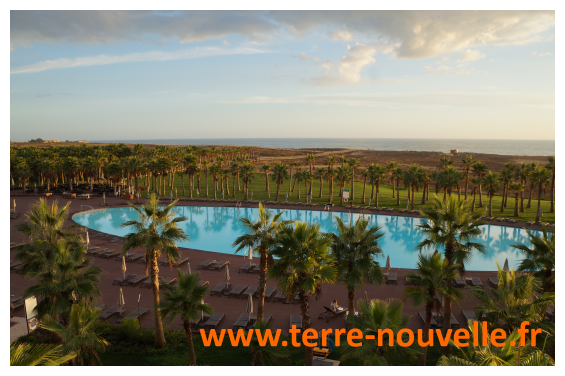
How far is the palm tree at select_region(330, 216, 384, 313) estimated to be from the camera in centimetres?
1291

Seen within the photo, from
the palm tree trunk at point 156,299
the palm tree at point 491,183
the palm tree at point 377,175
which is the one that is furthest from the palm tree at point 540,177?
the palm tree trunk at point 156,299

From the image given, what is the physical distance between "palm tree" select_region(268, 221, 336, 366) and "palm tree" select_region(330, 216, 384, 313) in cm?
173

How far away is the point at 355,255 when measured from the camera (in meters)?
13.2

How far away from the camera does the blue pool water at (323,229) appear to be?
27.8 m

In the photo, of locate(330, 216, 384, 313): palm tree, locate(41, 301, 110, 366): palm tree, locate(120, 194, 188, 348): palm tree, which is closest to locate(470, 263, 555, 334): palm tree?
locate(330, 216, 384, 313): palm tree

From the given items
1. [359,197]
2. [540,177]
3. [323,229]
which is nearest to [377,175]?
[359,197]

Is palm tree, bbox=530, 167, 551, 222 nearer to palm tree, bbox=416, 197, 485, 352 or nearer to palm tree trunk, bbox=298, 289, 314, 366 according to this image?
palm tree, bbox=416, 197, 485, 352

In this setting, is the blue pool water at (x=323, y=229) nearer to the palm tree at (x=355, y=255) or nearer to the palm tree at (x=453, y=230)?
the palm tree at (x=355, y=255)

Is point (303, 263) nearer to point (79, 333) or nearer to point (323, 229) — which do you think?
point (79, 333)

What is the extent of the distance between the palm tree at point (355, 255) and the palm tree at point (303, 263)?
1733 mm

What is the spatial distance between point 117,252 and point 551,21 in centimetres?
2620
